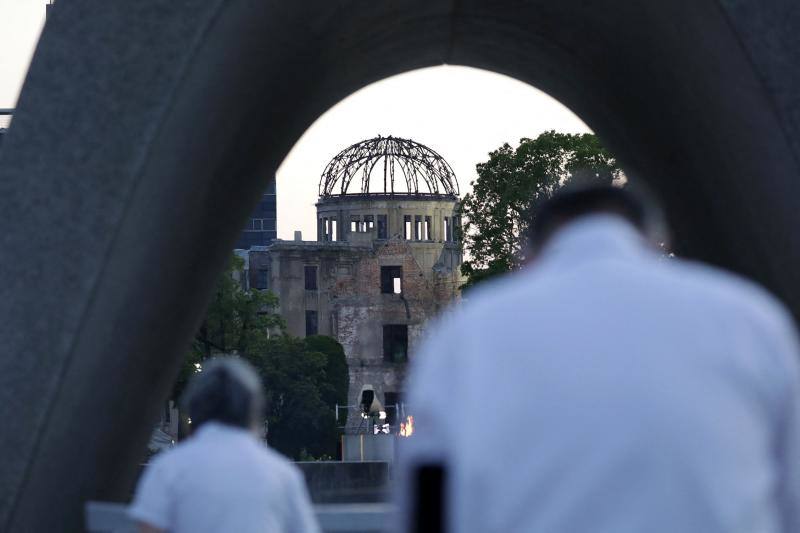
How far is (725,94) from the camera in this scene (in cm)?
711

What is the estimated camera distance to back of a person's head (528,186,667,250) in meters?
2.69

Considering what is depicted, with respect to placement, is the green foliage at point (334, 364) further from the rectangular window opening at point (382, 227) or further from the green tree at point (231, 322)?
the green tree at point (231, 322)

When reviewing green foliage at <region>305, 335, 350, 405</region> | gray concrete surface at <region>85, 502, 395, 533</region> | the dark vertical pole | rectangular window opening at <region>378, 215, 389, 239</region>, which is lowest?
gray concrete surface at <region>85, 502, 395, 533</region>

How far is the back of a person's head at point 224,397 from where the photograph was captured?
4.30m

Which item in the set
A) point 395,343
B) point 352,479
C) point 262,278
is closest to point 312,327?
point 395,343

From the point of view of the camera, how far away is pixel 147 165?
673 cm

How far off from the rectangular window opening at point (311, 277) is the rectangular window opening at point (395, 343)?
230 inches

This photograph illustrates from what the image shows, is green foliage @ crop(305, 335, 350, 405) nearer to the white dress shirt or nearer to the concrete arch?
the concrete arch

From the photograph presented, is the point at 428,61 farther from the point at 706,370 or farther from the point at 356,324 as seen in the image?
the point at 356,324

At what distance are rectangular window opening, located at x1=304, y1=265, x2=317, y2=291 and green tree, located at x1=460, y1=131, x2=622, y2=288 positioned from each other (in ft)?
140

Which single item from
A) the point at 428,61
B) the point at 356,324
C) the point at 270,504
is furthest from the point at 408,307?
the point at 270,504

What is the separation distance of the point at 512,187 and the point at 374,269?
41.0 meters

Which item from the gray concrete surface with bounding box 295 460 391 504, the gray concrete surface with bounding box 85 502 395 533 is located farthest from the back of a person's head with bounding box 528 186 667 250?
the gray concrete surface with bounding box 295 460 391 504

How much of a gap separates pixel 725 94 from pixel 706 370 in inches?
194
